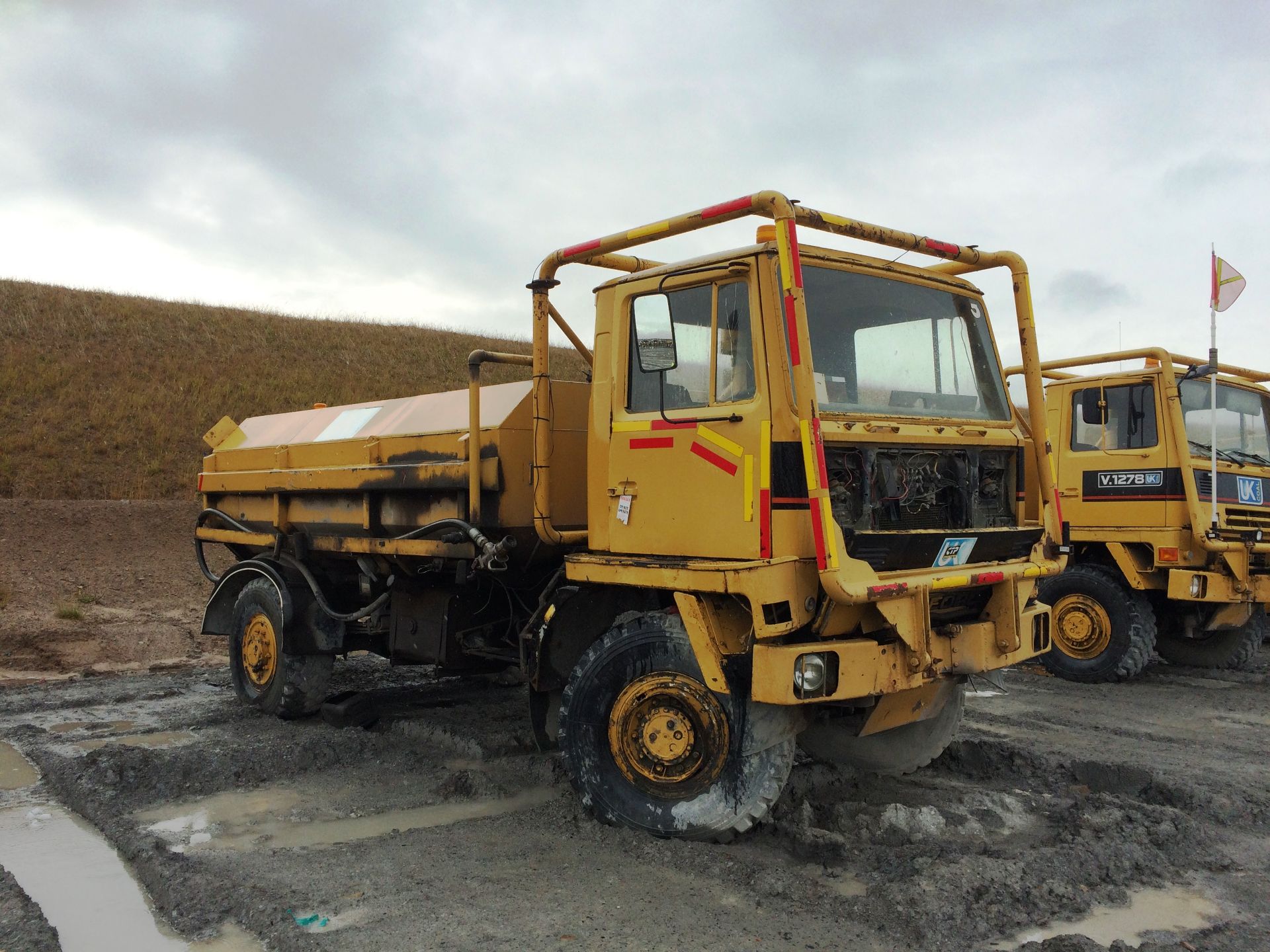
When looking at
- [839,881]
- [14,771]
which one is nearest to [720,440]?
[839,881]

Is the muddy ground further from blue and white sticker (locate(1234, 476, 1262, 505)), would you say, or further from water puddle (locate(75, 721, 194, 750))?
blue and white sticker (locate(1234, 476, 1262, 505))

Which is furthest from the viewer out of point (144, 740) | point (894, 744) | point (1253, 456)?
point (1253, 456)

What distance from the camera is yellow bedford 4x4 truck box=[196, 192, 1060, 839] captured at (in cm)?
396

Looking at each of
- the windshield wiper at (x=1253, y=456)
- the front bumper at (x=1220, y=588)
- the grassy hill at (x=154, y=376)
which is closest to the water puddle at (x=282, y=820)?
the front bumper at (x=1220, y=588)

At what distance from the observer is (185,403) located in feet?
82.3

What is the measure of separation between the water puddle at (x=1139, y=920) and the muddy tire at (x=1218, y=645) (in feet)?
18.1

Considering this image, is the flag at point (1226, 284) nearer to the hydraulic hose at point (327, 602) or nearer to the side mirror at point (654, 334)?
the side mirror at point (654, 334)

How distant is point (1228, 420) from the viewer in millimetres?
8391

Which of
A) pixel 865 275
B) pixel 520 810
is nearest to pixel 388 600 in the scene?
pixel 520 810

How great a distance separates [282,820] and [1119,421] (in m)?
7.15

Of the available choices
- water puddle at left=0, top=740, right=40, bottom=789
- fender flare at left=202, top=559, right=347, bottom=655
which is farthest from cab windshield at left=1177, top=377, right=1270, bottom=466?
water puddle at left=0, top=740, right=40, bottom=789

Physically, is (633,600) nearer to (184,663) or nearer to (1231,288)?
(1231,288)

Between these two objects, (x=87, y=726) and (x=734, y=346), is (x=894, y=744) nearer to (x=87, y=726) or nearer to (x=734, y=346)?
(x=734, y=346)

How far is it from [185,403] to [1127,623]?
76.1 feet
